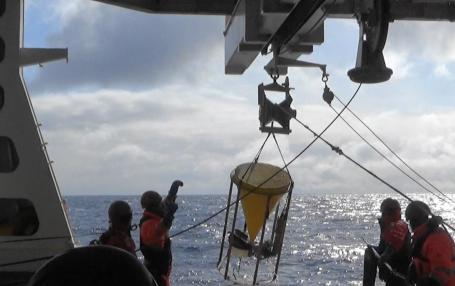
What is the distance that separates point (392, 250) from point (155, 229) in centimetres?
222

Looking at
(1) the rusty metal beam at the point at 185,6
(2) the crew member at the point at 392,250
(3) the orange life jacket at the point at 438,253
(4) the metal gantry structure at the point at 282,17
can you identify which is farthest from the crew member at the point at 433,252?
(1) the rusty metal beam at the point at 185,6

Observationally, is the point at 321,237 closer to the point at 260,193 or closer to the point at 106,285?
the point at 260,193

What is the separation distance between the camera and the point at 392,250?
6.81 m

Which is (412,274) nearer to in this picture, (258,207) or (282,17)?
(258,207)

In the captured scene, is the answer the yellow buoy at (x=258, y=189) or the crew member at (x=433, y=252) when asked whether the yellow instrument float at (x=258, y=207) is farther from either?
the crew member at (x=433, y=252)

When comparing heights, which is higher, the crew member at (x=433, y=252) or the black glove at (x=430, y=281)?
the crew member at (x=433, y=252)

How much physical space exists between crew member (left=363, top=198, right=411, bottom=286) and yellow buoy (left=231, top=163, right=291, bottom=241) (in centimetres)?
135

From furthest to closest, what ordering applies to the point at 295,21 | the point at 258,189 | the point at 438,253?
the point at 258,189 < the point at 438,253 < the point at 295,21

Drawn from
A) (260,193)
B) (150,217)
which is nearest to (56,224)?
(150,217)

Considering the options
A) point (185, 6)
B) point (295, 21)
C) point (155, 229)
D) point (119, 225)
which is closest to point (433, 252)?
point (295, 21)

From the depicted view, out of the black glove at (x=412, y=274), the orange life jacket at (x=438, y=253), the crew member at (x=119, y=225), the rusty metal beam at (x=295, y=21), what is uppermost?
the rusty metal beam at (x=295, y=21)

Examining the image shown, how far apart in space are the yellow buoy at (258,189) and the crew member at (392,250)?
53.0 inches

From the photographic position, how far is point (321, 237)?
4525 centimetres

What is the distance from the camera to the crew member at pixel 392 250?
266 inches
